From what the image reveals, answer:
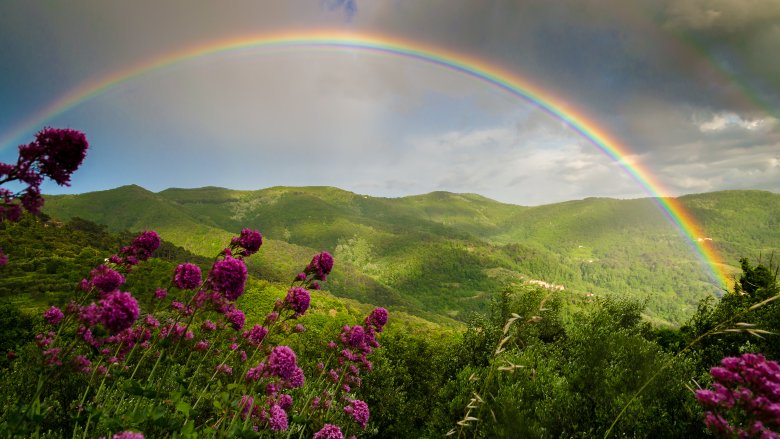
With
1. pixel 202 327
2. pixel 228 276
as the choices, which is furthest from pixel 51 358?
pixel 202 327

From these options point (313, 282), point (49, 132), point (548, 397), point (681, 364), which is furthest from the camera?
point (681, 364)

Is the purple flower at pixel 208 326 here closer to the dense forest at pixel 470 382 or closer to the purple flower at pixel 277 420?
the dense forest at pixel 470 382

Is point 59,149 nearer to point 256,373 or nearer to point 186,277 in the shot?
point 186,277

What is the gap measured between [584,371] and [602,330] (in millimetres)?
3665

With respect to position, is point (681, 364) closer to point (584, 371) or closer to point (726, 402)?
point (584, 371)

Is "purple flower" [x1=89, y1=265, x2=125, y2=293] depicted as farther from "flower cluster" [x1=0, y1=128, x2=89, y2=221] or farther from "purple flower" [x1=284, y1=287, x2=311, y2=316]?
"purple flower" [x1=284, y1=287, x2=311, y2=316]

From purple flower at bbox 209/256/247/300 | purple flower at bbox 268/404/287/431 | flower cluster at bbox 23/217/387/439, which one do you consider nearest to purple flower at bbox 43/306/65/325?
flower cluster at bbox 23/217/387/439

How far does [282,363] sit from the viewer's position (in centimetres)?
603

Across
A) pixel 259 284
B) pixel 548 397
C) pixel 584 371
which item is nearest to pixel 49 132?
pixel 548 397

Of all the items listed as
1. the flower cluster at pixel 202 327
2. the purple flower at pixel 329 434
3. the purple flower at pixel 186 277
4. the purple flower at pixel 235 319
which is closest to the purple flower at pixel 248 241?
the flower cluster at pixel 202 327

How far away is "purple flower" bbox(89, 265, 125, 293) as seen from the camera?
186 inches

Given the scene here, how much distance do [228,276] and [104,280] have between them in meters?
1.54

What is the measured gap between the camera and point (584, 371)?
16.0m

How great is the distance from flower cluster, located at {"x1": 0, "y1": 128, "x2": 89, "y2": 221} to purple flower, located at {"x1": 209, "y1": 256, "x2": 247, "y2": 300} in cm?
199
